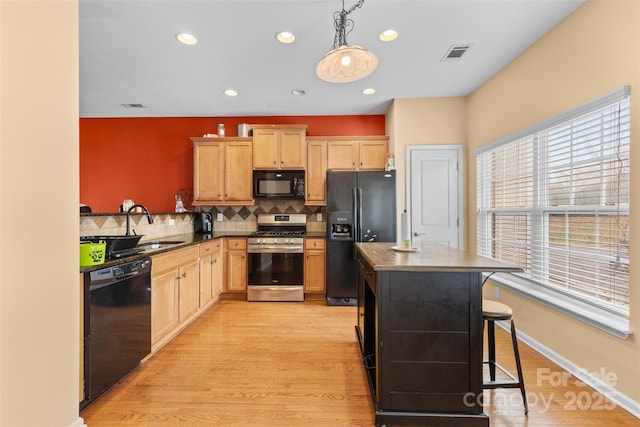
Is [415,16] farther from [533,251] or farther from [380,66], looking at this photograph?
[533,251]

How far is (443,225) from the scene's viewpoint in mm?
3863

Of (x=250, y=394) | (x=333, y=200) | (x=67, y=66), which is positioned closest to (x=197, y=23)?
(x=67, y=66)

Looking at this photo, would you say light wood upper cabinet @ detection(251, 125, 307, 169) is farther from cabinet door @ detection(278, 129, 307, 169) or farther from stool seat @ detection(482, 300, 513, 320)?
stool seat @ detection(482, 300, 513, 320)

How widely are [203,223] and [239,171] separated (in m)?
1.04

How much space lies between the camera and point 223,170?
4199 millimetres

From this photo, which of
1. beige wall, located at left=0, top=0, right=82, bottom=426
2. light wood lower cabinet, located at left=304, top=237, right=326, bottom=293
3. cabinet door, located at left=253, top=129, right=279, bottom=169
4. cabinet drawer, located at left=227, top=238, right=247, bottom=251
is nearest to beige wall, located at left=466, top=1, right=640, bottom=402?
light wood lower cabinet, located at left=304, top=237, right=326, bottom=293

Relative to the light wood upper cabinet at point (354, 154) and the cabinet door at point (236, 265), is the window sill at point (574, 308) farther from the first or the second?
the cabinet door at point (236, 265)

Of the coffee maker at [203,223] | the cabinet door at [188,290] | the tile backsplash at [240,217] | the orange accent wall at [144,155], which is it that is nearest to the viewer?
the cabinet door at [188,290]

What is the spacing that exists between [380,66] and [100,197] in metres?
4.76

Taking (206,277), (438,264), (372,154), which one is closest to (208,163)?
(206,277)

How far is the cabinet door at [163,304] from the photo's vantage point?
2.41 meters

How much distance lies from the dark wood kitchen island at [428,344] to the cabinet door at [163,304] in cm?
193

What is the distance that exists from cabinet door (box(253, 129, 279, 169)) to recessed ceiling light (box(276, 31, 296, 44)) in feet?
5.50

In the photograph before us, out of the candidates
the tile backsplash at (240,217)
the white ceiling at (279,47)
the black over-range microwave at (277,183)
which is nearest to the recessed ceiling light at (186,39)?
the white ceiling at (279,47)
